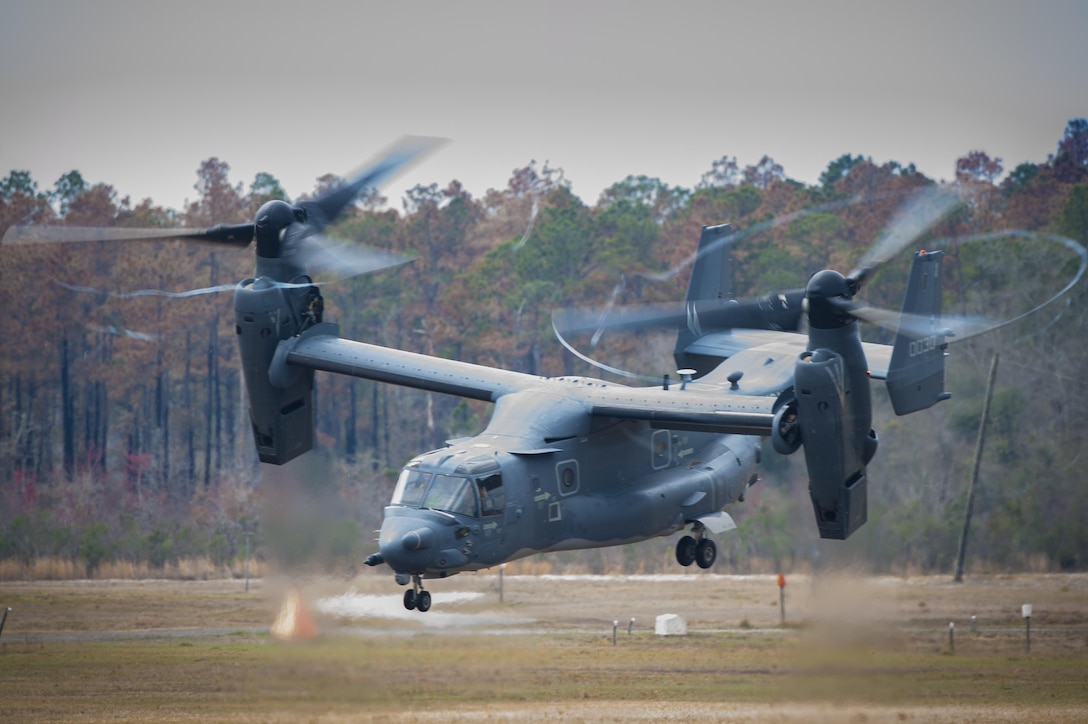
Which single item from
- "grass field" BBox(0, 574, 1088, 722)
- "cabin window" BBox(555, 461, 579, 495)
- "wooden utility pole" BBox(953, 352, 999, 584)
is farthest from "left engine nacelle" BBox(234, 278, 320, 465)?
"wooden utility pole" BBox(953, 352, 999, 584)

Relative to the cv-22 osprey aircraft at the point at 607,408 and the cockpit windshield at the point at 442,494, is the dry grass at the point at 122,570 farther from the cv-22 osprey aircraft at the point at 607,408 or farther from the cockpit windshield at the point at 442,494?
the cockpit windshield at the point at 442,494

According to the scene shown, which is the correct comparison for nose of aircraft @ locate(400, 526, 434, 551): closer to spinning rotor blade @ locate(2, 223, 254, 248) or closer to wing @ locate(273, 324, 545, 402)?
wing @ locate(273, 324, 545, 402)

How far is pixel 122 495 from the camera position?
68062 mm

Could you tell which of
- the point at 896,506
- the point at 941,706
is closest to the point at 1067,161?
the point at 896,506

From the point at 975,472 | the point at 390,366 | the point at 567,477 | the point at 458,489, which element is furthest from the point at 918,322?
the point at 975,472

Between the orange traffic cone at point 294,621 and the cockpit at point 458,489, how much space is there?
215 inches

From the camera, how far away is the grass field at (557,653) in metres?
33.7

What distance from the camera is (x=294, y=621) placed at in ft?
115

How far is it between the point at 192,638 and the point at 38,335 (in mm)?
31003

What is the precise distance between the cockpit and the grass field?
564cm

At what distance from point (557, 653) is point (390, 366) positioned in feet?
42.0

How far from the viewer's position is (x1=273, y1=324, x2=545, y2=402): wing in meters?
35.9

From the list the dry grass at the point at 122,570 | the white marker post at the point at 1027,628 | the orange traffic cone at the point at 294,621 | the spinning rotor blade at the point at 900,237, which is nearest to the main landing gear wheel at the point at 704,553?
the spinning rotor blade at the point at 900,237

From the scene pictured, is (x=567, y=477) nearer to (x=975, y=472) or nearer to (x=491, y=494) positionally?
(x=491, y=494)
